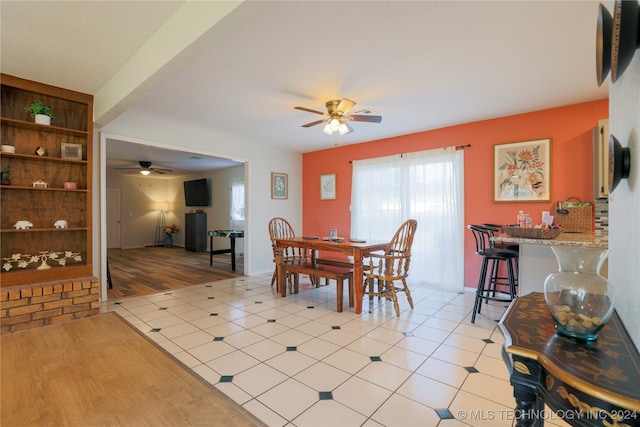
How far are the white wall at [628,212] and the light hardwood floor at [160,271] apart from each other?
4.71 meters

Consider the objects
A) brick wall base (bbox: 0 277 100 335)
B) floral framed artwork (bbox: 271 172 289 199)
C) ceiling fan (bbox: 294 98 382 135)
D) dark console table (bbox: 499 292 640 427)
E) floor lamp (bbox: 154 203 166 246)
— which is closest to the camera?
dark console table (bbox: 499 292 640 427)

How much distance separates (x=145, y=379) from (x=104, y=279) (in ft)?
7.67

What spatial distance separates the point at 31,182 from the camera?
10.3 ft

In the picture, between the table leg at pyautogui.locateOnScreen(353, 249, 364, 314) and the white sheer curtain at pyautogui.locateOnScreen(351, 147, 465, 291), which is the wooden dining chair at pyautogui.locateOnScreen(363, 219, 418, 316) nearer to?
the table leg at pyautogui.locateOnScreen(353, 249, 364, 314)

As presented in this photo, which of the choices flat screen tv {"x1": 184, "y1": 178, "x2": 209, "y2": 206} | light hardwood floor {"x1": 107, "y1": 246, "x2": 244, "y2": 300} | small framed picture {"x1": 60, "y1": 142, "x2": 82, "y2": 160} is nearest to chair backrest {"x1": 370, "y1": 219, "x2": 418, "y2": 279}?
light hardwood floor {"x1": 107, "y1": 246, "x2": 244, "y2": 300}

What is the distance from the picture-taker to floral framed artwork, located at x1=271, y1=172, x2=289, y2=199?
18.8ft

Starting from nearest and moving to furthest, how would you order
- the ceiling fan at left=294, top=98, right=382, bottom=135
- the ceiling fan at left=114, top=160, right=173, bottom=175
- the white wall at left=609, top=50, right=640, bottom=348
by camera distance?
the white wall at left=609, top=50, right=640, bottom=348, the ceiling fan at left=294, top=98, right=382, bottom=135, the ceiling fan at left=114, top=160, right=173, bottom=175

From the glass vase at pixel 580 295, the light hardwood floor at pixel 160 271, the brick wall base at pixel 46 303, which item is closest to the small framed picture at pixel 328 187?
the light hardwood floor at pixel 160 271

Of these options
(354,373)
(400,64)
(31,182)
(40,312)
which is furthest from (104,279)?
(400,64)

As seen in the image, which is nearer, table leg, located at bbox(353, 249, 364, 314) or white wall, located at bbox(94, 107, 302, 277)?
table leg, located at bbox(353, 249, 364, 314)

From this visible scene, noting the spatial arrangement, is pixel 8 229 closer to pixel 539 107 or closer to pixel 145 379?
pixel 145 379

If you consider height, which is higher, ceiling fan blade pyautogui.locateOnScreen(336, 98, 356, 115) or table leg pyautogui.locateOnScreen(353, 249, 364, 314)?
ceiling fan blade pyautogui.locateOnScreen(336, 98, 356, 115)

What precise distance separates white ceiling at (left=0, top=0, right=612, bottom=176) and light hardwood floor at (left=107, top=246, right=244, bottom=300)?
2.43 m

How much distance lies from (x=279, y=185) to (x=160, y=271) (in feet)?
9.20
